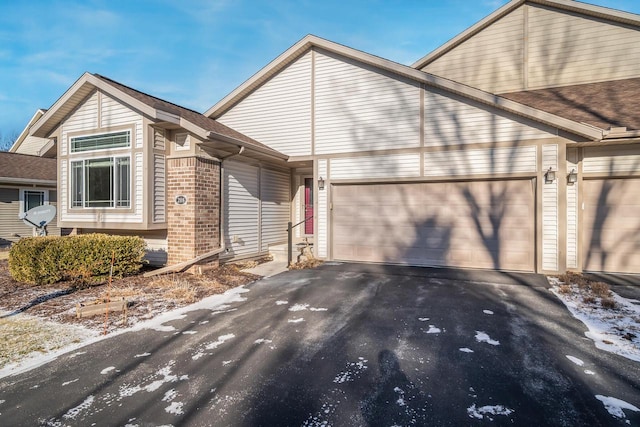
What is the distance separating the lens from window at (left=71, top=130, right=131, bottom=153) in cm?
843

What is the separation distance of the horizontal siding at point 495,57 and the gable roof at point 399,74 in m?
4.65

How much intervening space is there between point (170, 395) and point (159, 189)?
20.8 feet

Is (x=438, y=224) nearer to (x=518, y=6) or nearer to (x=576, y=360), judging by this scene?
(x=576, y=360)

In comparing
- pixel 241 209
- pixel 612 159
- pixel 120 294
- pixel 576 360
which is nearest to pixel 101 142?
pixel 241 209

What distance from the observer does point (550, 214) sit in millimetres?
7672

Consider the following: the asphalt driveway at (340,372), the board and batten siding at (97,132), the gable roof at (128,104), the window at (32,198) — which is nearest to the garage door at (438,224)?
the asphalt driveway at (340,372)

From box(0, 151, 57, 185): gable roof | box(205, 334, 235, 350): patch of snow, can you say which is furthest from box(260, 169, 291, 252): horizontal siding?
box(0, 151, 57, 185): gable roof

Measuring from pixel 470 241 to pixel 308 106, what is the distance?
5.92 meters

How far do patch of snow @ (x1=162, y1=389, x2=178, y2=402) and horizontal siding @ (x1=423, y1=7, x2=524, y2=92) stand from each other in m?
12.8

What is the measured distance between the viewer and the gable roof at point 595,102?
7.72m

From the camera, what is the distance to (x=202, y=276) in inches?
307

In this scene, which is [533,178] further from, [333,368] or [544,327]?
[333,368]

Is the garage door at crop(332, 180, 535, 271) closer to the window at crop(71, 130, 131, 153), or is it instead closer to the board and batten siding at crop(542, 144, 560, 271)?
the board and batten siding at crop(542, 144, 560, 271)

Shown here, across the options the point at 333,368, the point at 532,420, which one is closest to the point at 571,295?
the point at 532,420
